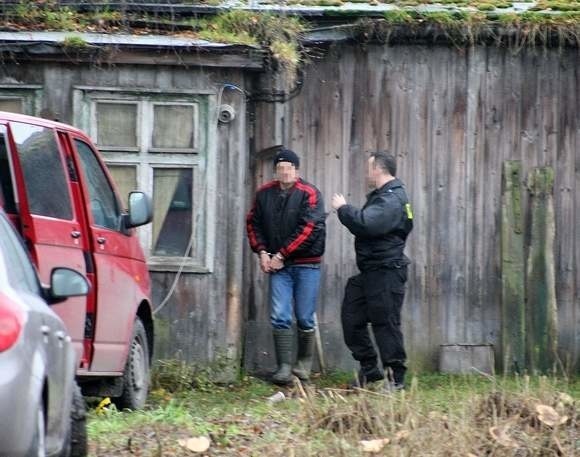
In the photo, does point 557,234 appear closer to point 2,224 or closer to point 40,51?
point 40,51

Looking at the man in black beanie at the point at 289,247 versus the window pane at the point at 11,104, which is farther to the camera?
the window pane at the point at 11,104

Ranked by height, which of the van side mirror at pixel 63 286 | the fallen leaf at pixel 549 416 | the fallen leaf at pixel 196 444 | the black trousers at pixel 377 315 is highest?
the van side mirror at pixel 63 286

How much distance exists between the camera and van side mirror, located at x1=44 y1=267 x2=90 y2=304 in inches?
282

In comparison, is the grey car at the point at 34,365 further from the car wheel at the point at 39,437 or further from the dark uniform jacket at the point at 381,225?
the dark uniform jacket at the point at 381,225

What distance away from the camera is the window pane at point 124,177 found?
1246 cm

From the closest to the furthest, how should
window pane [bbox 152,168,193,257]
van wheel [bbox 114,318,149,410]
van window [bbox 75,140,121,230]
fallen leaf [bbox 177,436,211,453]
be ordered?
fallen leaf [bbox 177,436,211,453] → van window [bbox 75,140,121,230] → van wheel [bbox 114,318,149,410] → window pane [bbox 152,168,193,257]

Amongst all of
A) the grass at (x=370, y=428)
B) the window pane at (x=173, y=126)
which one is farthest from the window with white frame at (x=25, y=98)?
the grass at (x=370, y=428)

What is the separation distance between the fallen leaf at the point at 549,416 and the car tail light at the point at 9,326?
3225mm

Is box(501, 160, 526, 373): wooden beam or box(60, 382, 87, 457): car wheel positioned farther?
box(501, 160, 526, 373): wooden beam

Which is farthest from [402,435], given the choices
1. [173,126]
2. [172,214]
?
[173,126]

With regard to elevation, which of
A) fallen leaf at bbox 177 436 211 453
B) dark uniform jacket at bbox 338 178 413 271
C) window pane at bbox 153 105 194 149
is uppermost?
window pane at bbox 153 105 194 149

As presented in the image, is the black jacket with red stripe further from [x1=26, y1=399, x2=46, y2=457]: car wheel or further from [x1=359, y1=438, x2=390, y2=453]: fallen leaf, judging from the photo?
[x1=26, y1=399, x2=46, y2=457]: car wheel

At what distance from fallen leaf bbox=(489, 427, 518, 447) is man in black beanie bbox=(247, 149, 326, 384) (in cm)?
437

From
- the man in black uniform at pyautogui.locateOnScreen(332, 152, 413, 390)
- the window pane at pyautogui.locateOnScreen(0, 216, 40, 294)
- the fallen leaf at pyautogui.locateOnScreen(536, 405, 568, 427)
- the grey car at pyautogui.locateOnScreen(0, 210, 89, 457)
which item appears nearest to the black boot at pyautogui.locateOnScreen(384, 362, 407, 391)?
the man in black uniform at pyautogui.locateOnScreen(332, 152, 413, 390)
